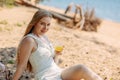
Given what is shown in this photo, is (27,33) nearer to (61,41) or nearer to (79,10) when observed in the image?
(61,41)

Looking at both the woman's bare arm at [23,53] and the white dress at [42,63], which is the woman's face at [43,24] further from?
the woman's bare arm at [23,53]

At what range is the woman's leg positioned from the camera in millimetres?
4453

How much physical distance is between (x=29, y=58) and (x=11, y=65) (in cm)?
213

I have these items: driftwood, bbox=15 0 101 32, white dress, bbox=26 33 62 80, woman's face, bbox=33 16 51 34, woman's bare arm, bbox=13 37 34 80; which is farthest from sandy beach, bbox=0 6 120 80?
woman's bare arm, bbox=13 37 34 80

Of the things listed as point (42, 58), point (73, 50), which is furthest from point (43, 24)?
point (73, 50)

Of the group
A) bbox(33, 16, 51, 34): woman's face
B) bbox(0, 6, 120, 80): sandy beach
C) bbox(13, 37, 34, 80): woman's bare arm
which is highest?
bbox(33, 16, 51, 34): woman's face

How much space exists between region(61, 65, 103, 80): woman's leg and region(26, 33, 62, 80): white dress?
85 millimetres

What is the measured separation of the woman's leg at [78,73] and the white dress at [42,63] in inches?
3.4

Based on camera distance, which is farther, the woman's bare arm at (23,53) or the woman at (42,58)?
the woman at (42,58)

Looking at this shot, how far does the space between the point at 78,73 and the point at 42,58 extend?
452mm

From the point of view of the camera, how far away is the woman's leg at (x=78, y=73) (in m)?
4.45

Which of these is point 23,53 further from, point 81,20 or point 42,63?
point 81,20

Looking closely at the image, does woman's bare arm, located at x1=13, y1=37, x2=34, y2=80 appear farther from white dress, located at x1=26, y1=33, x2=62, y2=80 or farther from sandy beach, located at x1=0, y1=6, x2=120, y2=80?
sandy beach, located at x1=0, y1=6, x2=120, y2=80

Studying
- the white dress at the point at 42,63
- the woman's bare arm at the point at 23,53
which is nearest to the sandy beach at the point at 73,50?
the white dress at the point at 42,63
